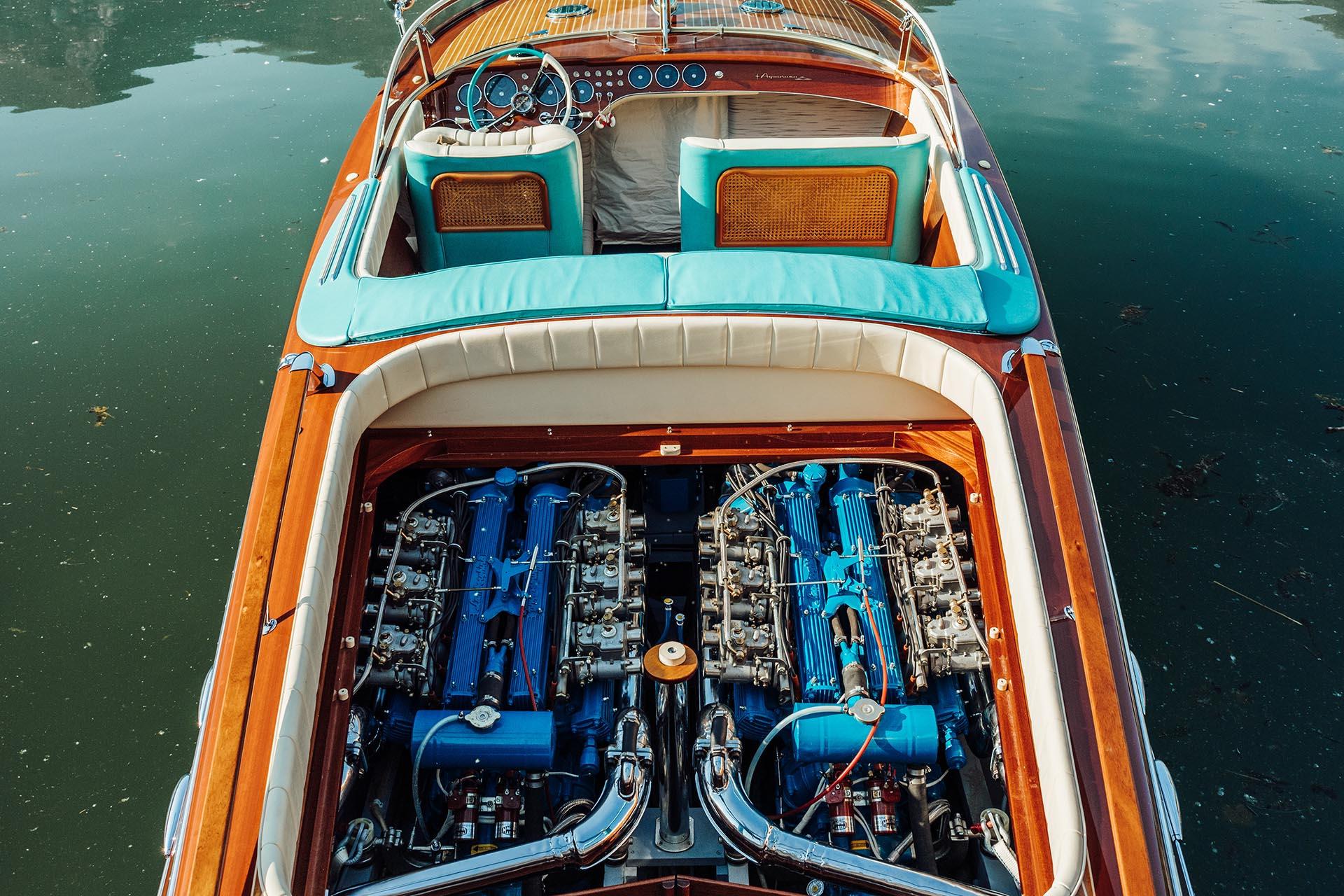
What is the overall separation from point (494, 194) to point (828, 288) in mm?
1321

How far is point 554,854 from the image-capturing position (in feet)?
5.61

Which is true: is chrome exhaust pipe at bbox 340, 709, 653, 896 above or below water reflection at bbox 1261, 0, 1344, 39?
below

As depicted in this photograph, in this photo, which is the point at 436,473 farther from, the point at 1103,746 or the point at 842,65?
the point at 842,65

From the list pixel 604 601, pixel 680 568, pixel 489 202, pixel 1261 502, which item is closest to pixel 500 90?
pixel 489 202

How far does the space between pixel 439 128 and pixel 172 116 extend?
11.8 ft

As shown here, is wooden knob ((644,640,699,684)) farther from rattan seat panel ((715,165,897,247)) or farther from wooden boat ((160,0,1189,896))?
rattan seat panel ((715,165,897,247))

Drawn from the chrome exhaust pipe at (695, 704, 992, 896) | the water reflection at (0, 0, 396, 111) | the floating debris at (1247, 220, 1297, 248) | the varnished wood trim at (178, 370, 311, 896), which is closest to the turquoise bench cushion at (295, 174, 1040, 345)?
the varnished wood trim at (178, 370, 311, 896)

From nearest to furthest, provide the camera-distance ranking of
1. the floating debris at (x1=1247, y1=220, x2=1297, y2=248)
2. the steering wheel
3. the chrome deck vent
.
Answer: the steering wheel
the chrome deck vent
the floating debris at (x1=1247, y1=220, x2=1297, y2=248)

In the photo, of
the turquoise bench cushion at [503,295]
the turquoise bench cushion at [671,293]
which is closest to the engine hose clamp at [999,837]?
the turquoise bench cushion at [671,293]

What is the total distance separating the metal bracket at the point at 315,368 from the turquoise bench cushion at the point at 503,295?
0.38 ft

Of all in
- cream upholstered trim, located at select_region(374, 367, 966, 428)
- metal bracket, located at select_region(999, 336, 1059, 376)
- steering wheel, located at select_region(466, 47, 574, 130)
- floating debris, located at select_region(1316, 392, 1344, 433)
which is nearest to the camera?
metal bracket, located at select_region(999, 336, 1059, 376)

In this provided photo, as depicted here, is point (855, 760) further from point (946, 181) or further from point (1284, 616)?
point (946, 181)

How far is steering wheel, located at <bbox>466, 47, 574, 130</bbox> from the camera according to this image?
3352 mm

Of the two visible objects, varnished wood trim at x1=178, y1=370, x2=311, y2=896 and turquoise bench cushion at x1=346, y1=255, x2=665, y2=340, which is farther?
turquoise bench cushion at x1=346, y1=255, x2=665, y2=340
